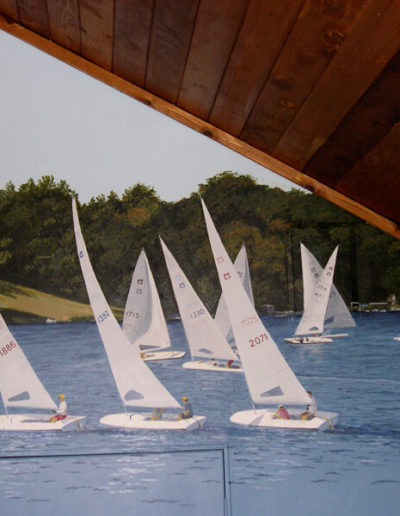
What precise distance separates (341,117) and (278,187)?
2975 mm

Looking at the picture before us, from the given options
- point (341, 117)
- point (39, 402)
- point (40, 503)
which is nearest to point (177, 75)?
point (341, 117)

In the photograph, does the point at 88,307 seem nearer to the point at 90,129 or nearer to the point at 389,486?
the point at 90,129

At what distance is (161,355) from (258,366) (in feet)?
2.41

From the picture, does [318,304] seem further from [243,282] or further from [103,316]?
[103,316]

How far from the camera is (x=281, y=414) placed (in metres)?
3.80

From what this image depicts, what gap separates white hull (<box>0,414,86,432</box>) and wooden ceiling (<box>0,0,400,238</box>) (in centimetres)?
289

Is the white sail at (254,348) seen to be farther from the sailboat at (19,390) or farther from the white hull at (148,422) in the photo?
the sailboat at (19,390)

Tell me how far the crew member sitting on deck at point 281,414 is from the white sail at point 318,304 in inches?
19.7

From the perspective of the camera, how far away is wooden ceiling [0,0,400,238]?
2.73ft

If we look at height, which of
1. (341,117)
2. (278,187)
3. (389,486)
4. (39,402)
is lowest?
(389,486)

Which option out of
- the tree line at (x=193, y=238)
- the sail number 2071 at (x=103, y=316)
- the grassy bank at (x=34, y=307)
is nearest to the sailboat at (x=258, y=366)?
the tree line at (x=193, y=238)

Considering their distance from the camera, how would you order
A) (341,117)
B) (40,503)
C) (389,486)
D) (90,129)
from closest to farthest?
(341,117)
(40,503)
(389,486)
(90,129)

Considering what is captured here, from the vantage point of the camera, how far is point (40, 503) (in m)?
2.46

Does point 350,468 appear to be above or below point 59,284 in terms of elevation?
below
